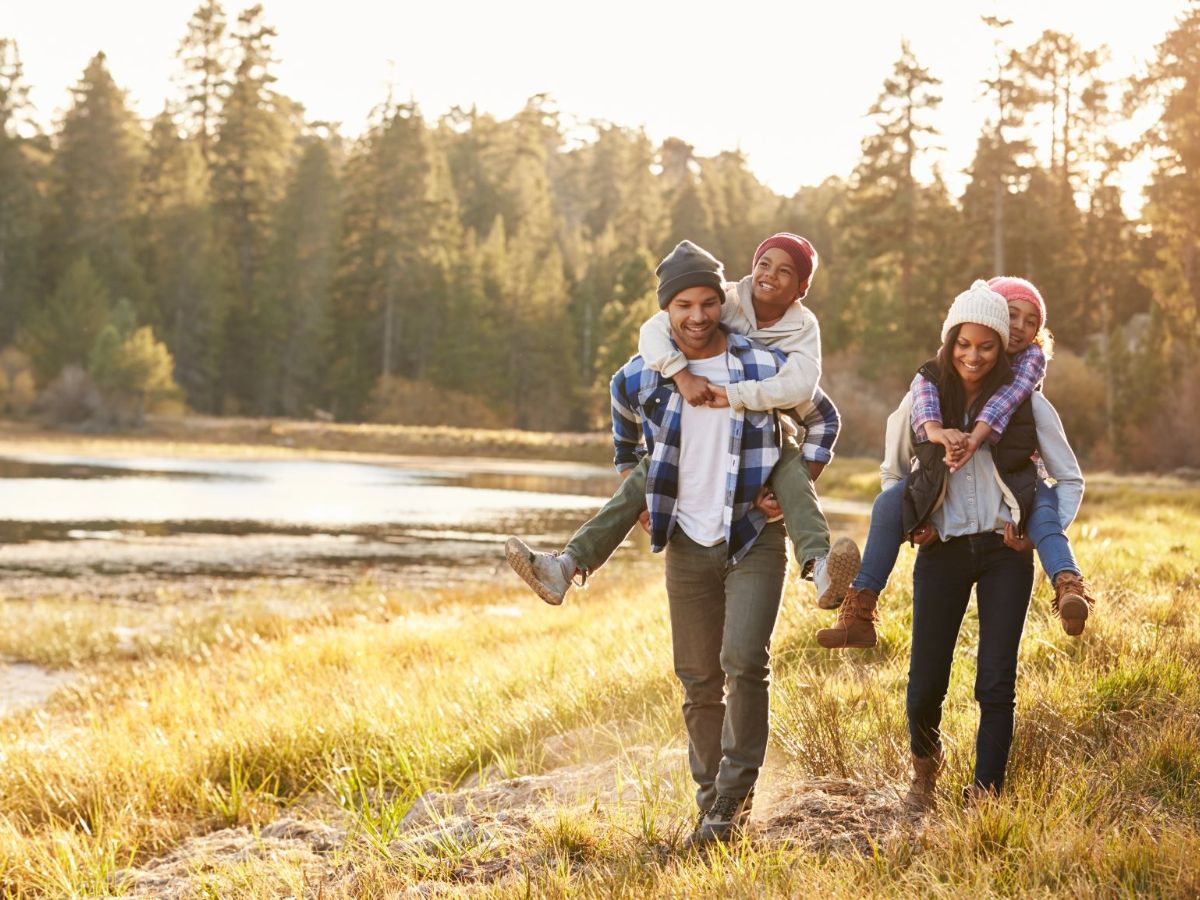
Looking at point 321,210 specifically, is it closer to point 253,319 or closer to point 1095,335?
point 253,319

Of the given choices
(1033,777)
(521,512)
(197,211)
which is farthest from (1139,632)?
(197,211)

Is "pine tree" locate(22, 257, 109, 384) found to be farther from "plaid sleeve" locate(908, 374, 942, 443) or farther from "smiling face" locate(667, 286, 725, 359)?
"plaid sleeve" locate(908, 374, 942, 443)

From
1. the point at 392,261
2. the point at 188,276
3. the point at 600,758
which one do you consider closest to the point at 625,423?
the point at 600,758

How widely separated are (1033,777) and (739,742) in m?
0.90

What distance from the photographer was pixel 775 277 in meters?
4.05

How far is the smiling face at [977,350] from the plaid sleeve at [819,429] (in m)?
0.44

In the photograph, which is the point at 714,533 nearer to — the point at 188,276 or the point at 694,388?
the point at 694,388

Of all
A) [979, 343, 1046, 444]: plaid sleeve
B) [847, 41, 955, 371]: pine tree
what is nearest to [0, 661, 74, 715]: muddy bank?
[979, 343, 1046, 444]: plaid sleeve

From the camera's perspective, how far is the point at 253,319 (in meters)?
70.4

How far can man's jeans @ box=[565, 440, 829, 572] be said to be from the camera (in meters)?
3.85

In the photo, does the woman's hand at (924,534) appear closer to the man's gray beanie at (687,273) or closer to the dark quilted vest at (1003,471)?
the dark quilted vest at (1003,471)

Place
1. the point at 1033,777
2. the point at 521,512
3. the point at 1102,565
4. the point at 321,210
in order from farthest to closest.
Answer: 1. the point at 321,210
2. the point at 521,512
3. the point at 1102,565
4. the point at 1033,777

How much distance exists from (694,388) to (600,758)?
226cm

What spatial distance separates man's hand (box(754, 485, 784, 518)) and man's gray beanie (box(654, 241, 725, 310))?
0.65 meters
